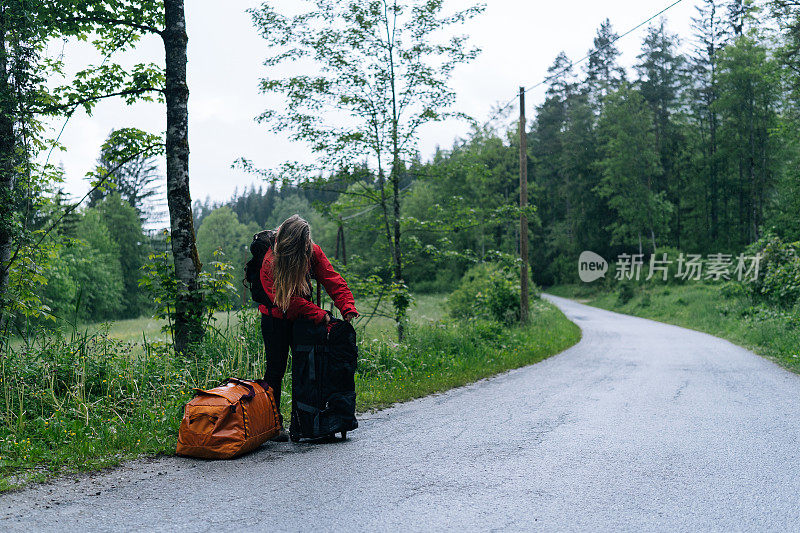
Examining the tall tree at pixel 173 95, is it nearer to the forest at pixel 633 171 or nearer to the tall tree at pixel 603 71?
the forest at pixel 633 171

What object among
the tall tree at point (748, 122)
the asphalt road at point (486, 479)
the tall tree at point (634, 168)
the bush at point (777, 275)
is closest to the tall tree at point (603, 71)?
the tall tree at point (634, 168)

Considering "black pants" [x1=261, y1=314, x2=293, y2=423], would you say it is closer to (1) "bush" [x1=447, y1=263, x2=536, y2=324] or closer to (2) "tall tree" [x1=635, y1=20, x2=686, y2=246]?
(1) "bush" [x1=447, y1=263, x2=536, y2=324]

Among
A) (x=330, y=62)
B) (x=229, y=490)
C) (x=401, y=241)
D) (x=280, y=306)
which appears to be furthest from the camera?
(x=401, y=241)

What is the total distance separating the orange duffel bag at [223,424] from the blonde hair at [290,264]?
2.82ft

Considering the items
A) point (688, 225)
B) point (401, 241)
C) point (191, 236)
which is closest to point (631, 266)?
point (688, 225)

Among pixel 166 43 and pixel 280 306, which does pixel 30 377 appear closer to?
pixel 280 306

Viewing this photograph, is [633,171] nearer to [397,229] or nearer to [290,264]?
[397,229]

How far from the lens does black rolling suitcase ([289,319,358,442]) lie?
5004mm

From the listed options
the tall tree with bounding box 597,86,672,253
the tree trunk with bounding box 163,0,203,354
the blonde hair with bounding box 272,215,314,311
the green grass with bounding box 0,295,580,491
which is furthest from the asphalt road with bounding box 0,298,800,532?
the tall tree with bounding box 597,86,672,253

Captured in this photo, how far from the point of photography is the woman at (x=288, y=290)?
4996mm

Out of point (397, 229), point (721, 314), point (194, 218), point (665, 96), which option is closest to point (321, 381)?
point (397, 229)

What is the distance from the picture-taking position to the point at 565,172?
171ft

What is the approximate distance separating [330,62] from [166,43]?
413cm

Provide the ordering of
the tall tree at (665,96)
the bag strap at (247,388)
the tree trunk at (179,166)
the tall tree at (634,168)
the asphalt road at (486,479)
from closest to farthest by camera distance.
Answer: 1. the asphalt road at (486,479)
2. the bag strap at (247,388)
3. the tree trunk at (179,166)
4. the tall tree at (634,168)
5. the tall tree at (665,96)
